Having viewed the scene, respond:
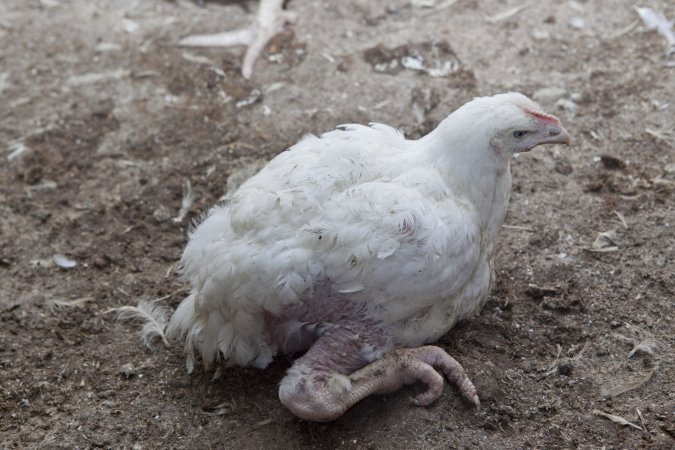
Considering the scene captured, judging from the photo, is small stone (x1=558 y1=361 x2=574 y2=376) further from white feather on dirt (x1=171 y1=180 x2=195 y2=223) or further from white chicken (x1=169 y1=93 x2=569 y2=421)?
white feather on dirt (x1=171 y1=180 x2=195 y2=223)

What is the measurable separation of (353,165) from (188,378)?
114 centimetres

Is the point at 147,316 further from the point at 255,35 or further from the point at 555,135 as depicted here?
the point at 255,35

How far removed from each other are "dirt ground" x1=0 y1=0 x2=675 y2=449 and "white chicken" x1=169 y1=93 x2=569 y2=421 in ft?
0.55

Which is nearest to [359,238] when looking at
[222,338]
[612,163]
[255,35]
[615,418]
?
[222,338]

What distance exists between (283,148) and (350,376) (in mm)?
1725

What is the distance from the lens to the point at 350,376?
283cm

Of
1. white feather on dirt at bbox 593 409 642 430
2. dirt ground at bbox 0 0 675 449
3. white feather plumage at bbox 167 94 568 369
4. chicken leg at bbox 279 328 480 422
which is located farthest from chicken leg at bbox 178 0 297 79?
white feather on dirt at bbox 593 409 642 430

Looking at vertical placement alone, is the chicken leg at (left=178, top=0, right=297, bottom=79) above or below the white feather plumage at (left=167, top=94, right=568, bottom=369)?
below

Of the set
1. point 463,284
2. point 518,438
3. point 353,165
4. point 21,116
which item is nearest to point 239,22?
point 21,116

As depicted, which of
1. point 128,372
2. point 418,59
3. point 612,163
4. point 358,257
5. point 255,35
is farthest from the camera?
point 255,35

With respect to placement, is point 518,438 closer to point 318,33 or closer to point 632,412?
point 632,412

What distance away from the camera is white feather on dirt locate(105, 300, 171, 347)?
3332 millimetres

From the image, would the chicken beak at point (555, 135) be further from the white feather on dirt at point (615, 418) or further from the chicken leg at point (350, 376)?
the white feather on dirt at point (615, 418)

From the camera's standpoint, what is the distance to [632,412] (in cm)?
276
